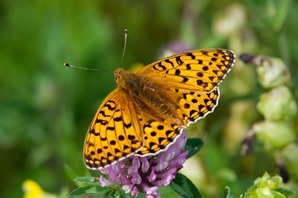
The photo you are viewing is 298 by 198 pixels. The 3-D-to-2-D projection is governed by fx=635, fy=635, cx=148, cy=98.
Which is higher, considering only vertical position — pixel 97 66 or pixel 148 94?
pixel 148 94

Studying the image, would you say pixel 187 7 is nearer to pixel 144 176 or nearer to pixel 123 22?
pixel 123 22

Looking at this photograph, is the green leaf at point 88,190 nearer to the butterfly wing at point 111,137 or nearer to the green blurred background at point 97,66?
the butterfly wing at point 111,137

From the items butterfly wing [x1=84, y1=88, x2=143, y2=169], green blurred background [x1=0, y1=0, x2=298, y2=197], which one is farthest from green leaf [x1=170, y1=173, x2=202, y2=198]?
green blurred background [x1=0, y1=0, x2=298, y2=197]

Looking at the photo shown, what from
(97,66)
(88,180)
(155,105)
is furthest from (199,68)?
(97,66)

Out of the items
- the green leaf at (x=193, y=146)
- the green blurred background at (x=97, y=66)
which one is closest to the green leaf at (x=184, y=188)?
the green leaf at (x=193, y=146)

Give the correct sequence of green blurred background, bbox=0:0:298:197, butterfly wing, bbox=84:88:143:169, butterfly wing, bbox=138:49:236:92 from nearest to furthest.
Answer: butterfly wing, bbox=84:88:143:169, butterfly wing, bbox=138:49:236:92, green blurred background, bbox=0:0:298:197

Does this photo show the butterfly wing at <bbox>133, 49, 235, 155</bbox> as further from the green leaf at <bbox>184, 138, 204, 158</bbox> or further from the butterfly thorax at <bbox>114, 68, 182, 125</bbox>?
the green leaf at <bbox>184, 138, 204, 158</bbox>

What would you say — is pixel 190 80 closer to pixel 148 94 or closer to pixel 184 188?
pixel 148 94

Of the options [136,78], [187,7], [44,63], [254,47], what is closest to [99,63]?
[44,63]
